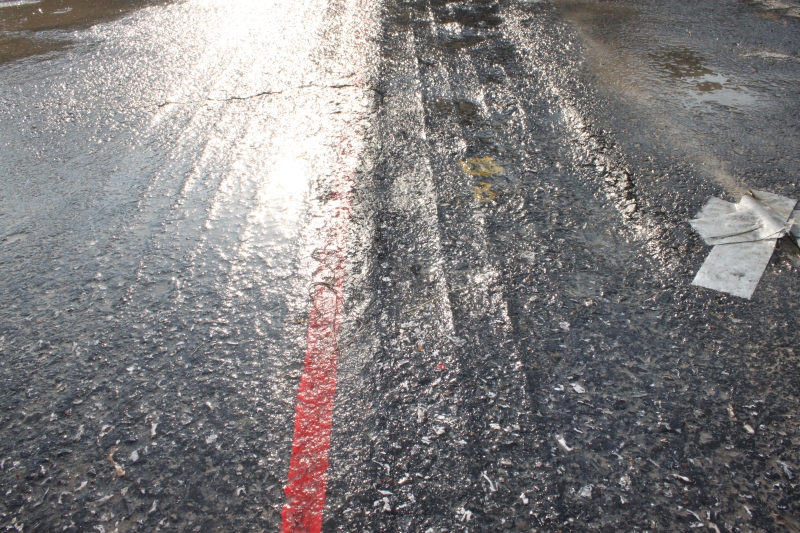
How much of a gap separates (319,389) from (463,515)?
77 cm

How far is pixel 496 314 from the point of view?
7.91ft

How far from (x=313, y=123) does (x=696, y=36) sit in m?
4.09

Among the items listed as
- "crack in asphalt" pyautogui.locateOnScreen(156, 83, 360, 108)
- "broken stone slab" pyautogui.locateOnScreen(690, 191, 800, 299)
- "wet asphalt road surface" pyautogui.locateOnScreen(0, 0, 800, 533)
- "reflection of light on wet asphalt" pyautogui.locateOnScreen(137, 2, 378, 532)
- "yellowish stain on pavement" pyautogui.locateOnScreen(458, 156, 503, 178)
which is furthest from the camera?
"crack in asphalt" pyautogui.locateOnScreen(156, 83, 360, 108)

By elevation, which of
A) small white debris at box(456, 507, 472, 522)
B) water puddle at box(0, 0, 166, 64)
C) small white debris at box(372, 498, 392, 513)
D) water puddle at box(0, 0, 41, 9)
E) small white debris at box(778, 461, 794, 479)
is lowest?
small white debris at box(778, 461, 794, 479)

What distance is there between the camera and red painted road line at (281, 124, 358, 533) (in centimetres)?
175

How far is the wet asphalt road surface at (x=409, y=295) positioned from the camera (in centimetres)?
180

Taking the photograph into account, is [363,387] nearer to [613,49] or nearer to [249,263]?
[249,263]

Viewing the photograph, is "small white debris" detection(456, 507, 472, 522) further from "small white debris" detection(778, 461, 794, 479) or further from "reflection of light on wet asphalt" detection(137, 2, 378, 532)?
"small white debris" detection(778, 461, 794, 479)

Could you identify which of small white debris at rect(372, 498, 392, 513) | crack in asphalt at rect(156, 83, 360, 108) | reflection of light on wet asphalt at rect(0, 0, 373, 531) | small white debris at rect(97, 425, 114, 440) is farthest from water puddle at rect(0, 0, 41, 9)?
small white debris at rect(372, 498, 392, 513)

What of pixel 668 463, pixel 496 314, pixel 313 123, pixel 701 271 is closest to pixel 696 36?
pixel 701 271

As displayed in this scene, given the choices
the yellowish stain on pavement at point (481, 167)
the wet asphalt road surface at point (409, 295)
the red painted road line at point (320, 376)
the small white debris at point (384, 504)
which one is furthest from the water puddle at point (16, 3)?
the small white debris at point (384, 504)

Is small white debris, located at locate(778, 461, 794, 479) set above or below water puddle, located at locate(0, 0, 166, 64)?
below

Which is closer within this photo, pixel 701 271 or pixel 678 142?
pixel 701 271

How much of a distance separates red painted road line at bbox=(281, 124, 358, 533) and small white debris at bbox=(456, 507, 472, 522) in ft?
1.54
